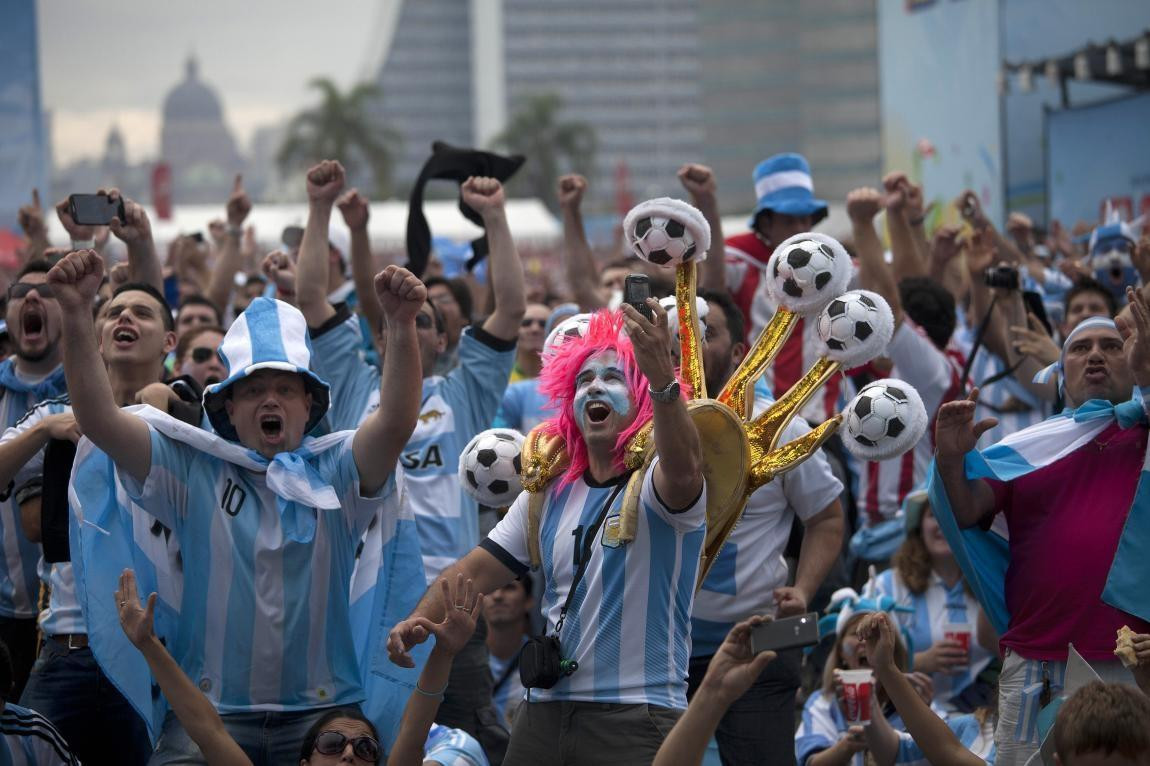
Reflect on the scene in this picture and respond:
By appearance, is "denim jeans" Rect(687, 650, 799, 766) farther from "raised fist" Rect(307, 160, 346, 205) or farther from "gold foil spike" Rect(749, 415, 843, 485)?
"raised fist" Rect(307, 160, 346, 205)

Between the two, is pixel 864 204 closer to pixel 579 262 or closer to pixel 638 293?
pixel 579 262

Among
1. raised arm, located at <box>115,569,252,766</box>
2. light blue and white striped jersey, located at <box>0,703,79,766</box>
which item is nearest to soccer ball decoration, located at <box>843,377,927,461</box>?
raised arm, located at <box>115,569,252,766</box>

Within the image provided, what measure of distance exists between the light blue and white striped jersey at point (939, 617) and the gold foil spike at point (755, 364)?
207cm

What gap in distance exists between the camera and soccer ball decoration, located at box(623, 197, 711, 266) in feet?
14.8

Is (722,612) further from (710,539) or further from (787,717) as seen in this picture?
(710,539)

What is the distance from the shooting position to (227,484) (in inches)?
185

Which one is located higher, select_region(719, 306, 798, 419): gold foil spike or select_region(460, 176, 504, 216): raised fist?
select_region(460, 176, 504, 216): raised fist

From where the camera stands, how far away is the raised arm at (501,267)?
5988 millimetres

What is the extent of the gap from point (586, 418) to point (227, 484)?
42.1 inches

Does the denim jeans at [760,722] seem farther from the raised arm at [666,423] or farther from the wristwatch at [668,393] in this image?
the wristwatch at [668,393]

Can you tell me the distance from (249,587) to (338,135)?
5190 centimetres

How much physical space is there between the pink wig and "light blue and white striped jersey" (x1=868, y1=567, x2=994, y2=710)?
232 centimetres

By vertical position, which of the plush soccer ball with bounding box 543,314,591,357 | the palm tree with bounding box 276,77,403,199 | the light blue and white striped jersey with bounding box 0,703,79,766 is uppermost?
the palm tree with bounding box 276,77,403,199

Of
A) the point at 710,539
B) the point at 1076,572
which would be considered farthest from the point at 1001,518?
the point at 710,539
